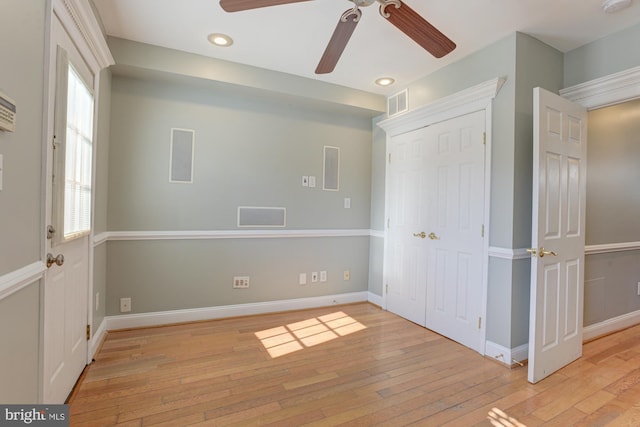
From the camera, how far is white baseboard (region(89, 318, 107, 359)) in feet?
7.75

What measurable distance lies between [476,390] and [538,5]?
8.88 feet

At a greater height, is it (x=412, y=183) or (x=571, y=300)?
(x=412, y=183)

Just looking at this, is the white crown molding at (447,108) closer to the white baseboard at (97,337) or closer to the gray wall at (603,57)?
the gray wall at (603,57)

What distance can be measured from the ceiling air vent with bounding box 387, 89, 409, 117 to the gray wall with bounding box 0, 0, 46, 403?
312cm

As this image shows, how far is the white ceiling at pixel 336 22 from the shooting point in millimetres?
2176

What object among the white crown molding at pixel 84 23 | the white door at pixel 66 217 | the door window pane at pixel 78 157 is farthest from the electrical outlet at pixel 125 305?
the white crown molding at pixel 84 23

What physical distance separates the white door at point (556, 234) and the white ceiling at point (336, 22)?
22.3 inches

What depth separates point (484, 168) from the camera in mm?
2652

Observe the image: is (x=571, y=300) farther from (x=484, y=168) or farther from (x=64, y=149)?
(x=64, y=149)

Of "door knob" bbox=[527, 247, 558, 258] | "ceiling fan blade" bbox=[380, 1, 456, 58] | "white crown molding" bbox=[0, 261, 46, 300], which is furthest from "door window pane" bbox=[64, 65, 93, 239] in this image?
"door knob" bbox=[527, 247, 558, 258]

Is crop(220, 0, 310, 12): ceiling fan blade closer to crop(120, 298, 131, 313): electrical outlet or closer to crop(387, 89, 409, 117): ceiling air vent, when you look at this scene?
crop(387, 89, 409, 117): ceiling air vent

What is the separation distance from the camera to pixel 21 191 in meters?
1.24

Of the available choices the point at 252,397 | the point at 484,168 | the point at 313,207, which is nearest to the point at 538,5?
the point at 484,168

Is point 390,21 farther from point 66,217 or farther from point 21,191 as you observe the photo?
point 66,217
